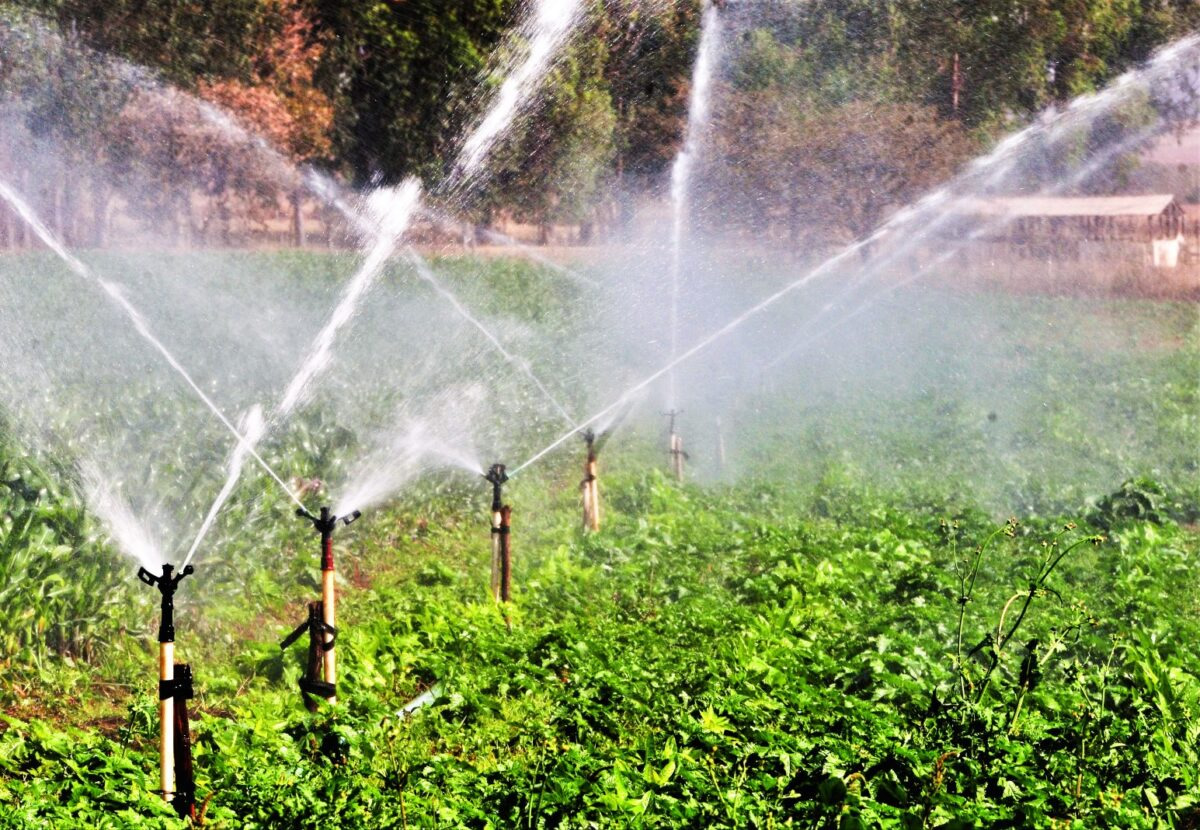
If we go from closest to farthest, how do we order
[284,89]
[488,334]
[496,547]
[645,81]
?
[496,547] → [488,334] → [284,89] → [645,81]

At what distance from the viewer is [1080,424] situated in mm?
19453

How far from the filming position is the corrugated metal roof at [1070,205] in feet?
114

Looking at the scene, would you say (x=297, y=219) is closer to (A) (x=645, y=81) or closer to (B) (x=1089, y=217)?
(A) (x=645, y=81)

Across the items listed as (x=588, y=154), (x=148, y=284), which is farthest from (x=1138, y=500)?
(x=588, y=154)

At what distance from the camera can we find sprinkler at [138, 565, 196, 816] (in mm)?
5098

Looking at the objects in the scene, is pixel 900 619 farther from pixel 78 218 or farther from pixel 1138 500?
pixel 78 218

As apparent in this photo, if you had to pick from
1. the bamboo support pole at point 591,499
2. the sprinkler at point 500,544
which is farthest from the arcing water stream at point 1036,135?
the sprinkler at point 500,544

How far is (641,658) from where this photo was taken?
275 inches

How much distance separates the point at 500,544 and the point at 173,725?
3.67m

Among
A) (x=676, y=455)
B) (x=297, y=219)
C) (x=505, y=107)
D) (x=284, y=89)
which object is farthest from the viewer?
(x=297, y=219)

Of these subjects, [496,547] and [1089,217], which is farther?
[1089,217]

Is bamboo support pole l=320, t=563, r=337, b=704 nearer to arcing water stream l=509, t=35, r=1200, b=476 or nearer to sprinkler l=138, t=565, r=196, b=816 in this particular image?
sprinkler l=138, t=565, r=196, b=816

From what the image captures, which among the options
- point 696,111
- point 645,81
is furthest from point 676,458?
point 645,81

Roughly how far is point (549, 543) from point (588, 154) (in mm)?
17091
